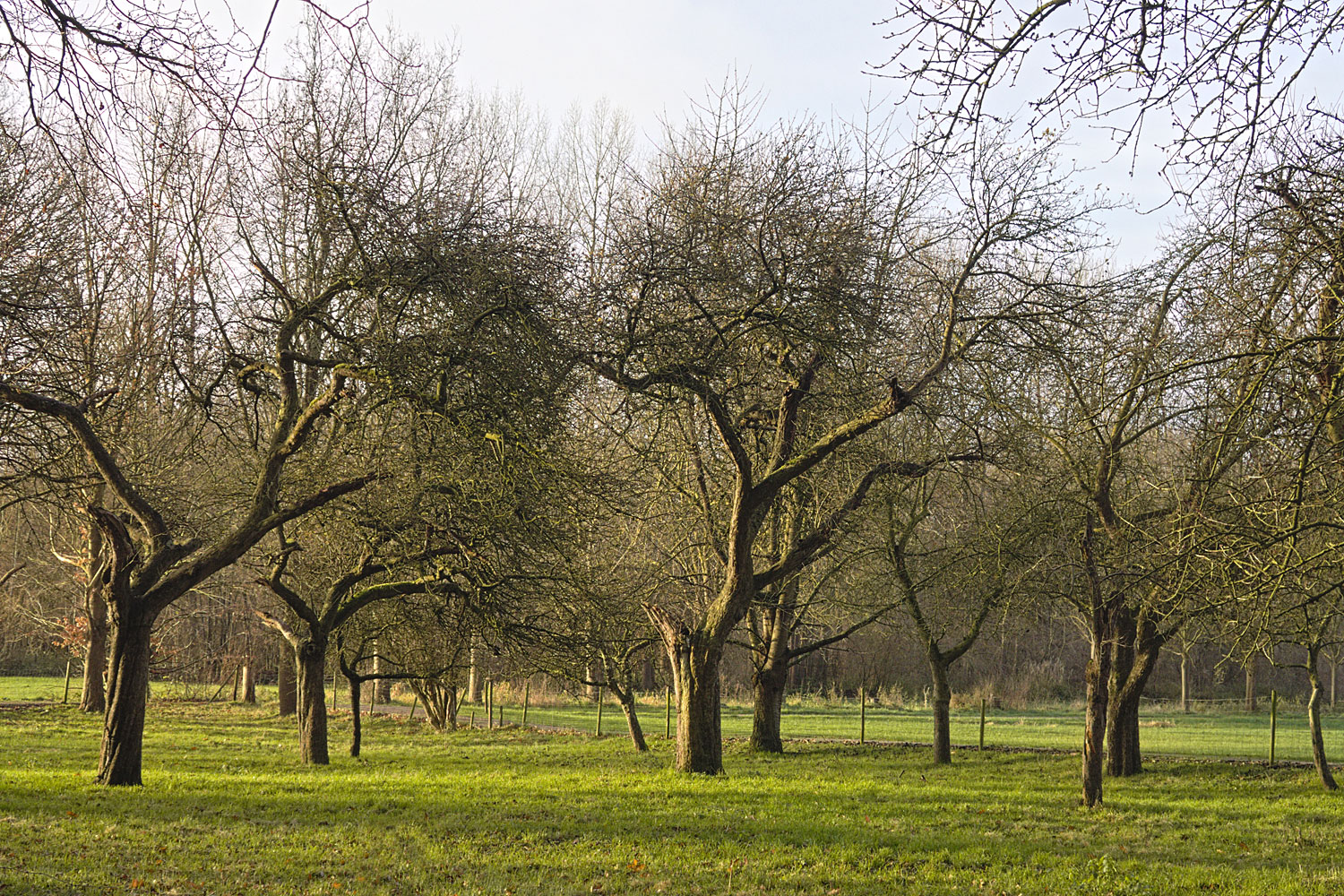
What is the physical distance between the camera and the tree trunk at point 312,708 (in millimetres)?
15362

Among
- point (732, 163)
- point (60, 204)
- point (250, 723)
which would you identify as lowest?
point (250, 723)

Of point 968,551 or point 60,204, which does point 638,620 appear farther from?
point 60,204

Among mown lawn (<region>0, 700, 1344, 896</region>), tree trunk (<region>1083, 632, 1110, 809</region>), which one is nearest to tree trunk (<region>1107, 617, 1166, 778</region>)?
mown lawn (<region>0, 700, 1344, 896</region>)

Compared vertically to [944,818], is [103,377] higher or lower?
higher

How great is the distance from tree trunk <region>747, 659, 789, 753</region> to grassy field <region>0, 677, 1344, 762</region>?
164 inches

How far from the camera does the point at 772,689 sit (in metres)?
19.8

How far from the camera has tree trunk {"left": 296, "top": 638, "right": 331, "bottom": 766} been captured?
15362mm

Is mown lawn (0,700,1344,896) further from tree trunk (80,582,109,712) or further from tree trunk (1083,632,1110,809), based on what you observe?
tree trunk (80,582,109,712)

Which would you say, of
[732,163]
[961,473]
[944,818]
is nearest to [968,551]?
[961,473]

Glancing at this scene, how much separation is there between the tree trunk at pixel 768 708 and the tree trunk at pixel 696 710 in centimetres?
612

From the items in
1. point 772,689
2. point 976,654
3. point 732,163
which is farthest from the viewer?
point 976,654

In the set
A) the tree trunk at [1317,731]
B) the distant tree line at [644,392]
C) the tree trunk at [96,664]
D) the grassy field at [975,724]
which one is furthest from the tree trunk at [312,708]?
the tree trunk at [1317,731]

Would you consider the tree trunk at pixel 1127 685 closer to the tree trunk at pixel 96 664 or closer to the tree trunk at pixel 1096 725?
the tree trunk at pixel 1096 725

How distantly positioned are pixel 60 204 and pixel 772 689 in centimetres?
1436
